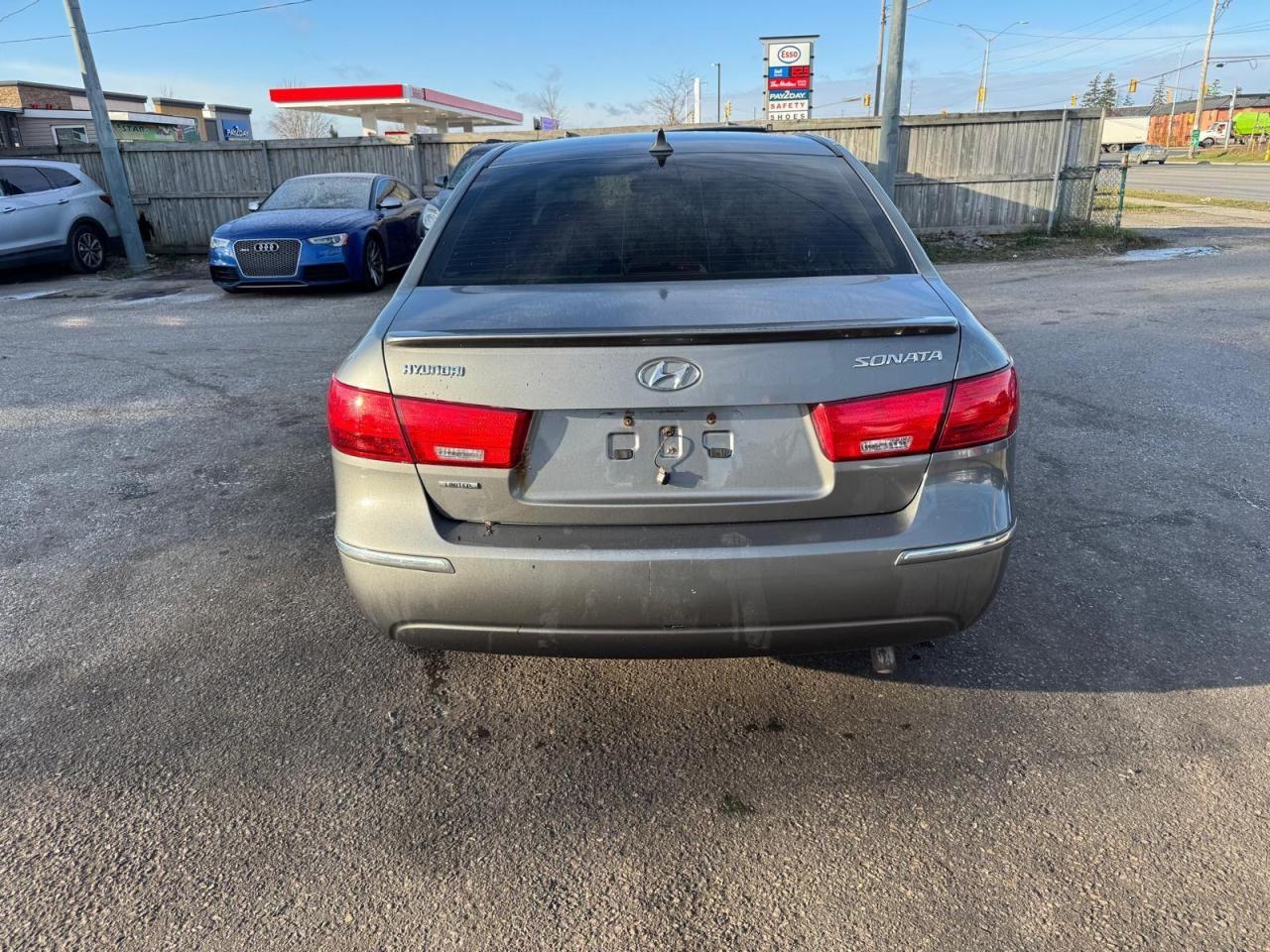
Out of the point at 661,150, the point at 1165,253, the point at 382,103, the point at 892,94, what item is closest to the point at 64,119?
the point at 382,103

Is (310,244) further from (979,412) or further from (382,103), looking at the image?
(382,103)

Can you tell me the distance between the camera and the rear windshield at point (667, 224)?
9.21 feet

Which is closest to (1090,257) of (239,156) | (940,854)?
(940,854)

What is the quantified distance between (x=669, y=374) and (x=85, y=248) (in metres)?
15.1

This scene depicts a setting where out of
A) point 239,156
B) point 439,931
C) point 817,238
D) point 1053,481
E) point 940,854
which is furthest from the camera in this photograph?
point 239,156

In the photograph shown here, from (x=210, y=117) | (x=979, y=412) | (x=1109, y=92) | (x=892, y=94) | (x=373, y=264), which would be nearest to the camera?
(x=979, y=412)

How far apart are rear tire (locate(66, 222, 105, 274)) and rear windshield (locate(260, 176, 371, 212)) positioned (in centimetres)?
378

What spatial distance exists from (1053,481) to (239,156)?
52.9 ft

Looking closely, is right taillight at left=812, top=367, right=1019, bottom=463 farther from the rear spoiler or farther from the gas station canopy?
the gas station canopy

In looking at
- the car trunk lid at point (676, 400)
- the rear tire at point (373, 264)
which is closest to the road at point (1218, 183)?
the rear tire at point (373, 264)

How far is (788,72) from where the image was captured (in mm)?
24266

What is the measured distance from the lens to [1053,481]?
456cm

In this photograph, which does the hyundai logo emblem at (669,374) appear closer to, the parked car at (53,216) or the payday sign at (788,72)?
the parked car at (53,216)

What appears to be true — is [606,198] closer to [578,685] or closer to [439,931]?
[578,685]
